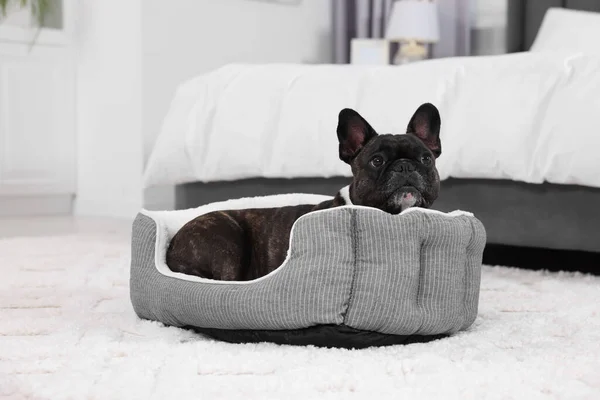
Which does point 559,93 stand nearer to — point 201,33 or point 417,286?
point 417,286

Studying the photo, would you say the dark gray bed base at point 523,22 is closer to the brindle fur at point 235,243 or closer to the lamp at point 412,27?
the lamp at point 412,27

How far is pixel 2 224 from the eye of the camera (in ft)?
14.4

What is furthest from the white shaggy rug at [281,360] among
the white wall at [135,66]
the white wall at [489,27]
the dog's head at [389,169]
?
the white wall at [489,27]

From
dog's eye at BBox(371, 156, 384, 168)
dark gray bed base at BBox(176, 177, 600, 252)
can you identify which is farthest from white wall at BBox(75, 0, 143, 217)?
dog's eye at BBox(371, 156, 384, 168)

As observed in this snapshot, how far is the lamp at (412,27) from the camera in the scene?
5.10 m

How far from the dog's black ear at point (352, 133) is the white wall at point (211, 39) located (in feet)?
9.59

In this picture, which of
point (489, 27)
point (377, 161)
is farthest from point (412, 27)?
point (377, 161)

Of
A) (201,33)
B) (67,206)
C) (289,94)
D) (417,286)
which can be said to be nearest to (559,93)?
(289,94)

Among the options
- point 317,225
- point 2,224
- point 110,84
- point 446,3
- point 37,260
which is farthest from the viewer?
point 446,3

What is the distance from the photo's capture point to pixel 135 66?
451 centimetres

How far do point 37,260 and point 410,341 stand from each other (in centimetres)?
168

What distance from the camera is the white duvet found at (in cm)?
240

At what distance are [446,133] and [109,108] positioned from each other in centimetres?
267

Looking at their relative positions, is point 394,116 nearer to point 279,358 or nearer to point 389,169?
point 389,169
